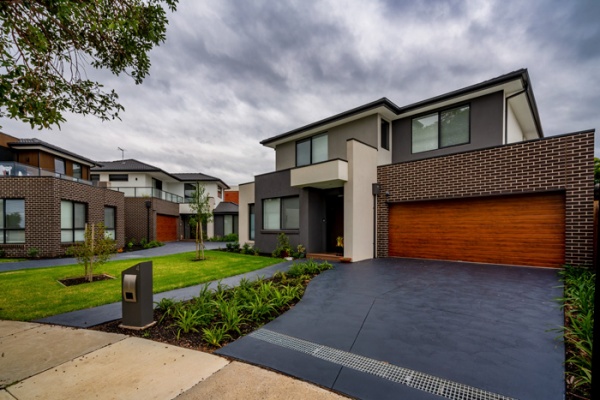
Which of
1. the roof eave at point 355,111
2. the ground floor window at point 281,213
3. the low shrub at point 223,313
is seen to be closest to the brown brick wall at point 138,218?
the ground floor window at point 281,213

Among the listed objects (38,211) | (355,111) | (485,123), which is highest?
(355,111)

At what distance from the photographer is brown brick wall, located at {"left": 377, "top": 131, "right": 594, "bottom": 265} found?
711cm

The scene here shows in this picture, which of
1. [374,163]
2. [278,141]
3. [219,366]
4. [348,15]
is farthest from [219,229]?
[219,366]

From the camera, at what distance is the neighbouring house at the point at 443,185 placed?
7586 mm

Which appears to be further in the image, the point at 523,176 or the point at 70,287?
the point at 523,176

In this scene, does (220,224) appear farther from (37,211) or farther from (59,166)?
(37,211)

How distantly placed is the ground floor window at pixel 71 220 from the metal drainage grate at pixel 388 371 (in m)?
15.3

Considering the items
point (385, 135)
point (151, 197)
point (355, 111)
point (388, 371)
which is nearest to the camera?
point (388, 371)

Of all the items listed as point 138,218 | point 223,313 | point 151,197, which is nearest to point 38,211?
point 138,218

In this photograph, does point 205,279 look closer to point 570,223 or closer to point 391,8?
point 391,8

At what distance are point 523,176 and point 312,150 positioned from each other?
881cm

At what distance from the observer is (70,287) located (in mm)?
6855

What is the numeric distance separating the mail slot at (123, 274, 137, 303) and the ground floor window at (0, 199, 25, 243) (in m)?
13.7

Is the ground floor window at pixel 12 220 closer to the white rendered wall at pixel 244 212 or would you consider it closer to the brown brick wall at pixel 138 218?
the brown brick wall at pixel 138 218
